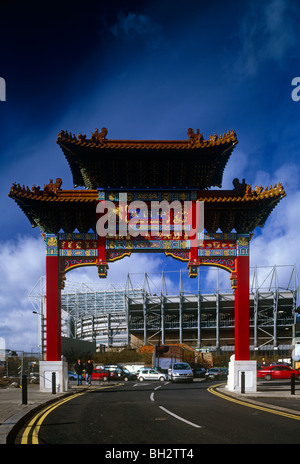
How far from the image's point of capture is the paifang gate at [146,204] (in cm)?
2569

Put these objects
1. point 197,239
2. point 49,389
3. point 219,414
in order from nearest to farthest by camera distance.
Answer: point 219,414, point 49,389, point 197,239

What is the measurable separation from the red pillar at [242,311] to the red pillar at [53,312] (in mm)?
8904

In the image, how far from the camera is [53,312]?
25.5 metres

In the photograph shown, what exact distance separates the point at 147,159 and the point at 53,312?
9081 mm

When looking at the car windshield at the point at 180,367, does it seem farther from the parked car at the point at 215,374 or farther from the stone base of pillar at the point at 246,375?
the stone base of pillar at the point at 246,375

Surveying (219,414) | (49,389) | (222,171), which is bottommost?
(49,389)

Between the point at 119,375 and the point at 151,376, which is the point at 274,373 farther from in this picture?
the point at 119,375

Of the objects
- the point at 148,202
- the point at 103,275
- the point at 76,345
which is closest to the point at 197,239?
the point at 148,202

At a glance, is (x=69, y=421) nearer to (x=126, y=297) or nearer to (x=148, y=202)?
(x=148, y=202)

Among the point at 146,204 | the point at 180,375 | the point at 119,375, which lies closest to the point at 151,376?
the point at 119,375

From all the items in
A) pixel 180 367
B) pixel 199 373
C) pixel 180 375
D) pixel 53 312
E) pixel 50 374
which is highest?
pixel 53 312

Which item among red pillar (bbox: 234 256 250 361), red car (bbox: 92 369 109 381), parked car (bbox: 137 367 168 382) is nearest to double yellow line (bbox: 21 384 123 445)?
red pillar (bbox: 234 256 250 361)

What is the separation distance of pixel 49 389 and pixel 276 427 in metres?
15.5

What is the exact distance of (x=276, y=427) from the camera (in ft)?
38.2
